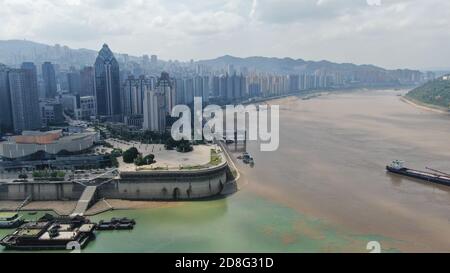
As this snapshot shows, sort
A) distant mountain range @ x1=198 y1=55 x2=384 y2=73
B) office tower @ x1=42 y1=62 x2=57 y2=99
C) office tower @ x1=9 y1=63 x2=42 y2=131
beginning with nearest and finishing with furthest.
A: office tower @ x1=9 y1=63 x2=42 y2=131 → office tower @ x1=42 y1=62 x2=57 y2=99 → distant mountain range @ x1=198 y1=55 x2=384 y2=73

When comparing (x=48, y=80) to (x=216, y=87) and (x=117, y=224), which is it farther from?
(x=117, y=224)

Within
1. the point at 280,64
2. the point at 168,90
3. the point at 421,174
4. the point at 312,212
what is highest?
the point at 280,64

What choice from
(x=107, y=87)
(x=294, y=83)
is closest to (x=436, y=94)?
(x=294, y=83)

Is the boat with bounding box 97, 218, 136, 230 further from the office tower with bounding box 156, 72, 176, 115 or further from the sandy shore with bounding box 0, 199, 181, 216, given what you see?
the office tower with bounding box 156, 72, 176, 115

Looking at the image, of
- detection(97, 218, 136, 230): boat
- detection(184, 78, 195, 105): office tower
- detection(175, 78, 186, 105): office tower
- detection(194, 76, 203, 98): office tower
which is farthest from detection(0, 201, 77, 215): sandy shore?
detection(194, 76, 203, 98): office tower

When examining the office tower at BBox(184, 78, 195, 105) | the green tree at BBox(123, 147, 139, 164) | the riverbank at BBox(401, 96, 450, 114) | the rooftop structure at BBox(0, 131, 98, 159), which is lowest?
the riverbank at BBox(401, 96, 450, 114)

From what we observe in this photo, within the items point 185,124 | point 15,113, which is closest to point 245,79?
point 185,124
